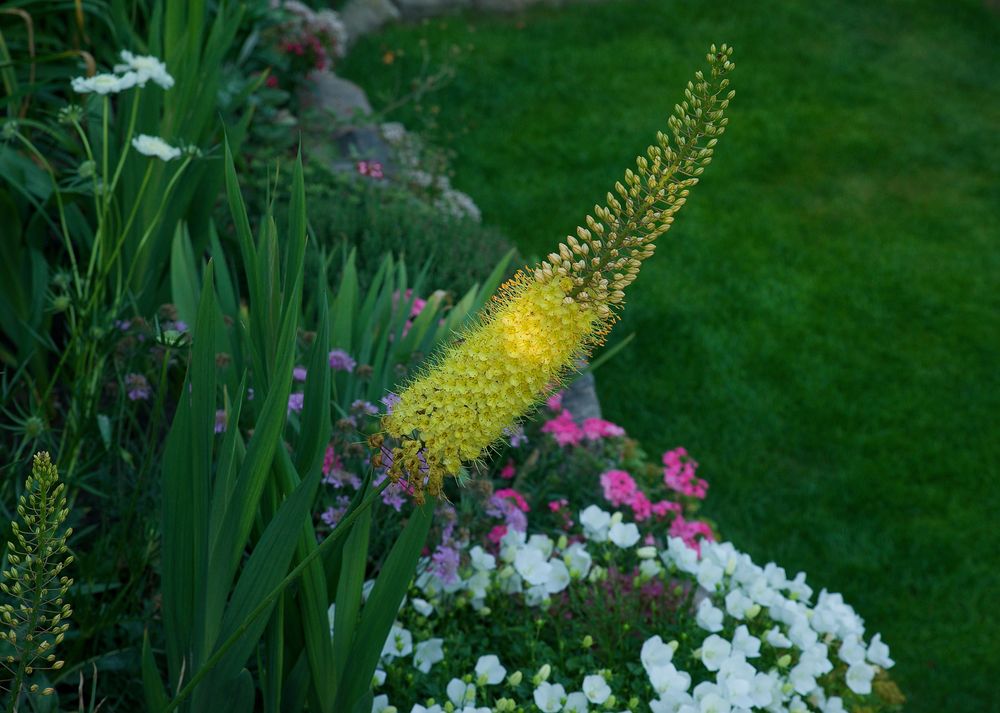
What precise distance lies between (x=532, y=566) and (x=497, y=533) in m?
0.25

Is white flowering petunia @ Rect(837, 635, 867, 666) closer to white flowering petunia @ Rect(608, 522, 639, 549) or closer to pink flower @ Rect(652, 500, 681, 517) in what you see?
white flowering petunia @ Rect(608, 522, 639, 549)

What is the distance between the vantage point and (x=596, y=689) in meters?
2.22

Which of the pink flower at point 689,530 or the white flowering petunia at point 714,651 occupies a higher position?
the white flowering petunia at point 714,651

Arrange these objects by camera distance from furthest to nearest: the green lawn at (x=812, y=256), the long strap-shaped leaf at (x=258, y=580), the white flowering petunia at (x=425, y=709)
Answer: the green lawn at (x=812, y=256) < the white flowering petunia at (x=425, y=709) < the long strap-shaped leaf at (x=258, y=580)

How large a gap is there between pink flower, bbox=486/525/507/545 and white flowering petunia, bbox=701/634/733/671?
0.62 meters

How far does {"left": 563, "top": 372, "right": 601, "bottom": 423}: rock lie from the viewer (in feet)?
13.0

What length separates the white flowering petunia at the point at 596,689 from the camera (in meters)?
2.21

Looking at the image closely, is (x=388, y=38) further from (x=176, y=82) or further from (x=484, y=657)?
(x=484, y=657)

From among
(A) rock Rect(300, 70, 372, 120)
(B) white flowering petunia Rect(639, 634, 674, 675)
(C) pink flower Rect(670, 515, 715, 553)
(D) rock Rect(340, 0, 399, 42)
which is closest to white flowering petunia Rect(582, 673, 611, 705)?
(B) white flowering petunia Rect(639, 634, 674, 675)

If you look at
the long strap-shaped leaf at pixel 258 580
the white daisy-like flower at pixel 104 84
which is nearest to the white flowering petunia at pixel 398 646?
the long strap-shaped leaf at pixel 258 580

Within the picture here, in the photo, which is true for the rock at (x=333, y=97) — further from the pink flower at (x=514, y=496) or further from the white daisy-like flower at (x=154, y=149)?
the pink flower at (x=514, y=496)

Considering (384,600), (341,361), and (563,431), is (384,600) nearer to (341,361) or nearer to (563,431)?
(341,361)

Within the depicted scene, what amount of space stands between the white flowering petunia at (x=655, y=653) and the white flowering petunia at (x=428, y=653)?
0.45 meters

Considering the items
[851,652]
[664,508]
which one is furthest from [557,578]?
[851,652]
